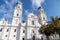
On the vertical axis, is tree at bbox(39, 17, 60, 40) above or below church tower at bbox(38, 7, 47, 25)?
below

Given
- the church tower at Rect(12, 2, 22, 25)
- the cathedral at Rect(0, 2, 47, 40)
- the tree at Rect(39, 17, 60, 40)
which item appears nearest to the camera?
the tree at Rect(39, 17, 60, 40)

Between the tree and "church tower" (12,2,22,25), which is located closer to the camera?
the tree

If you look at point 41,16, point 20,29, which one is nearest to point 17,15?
point 20,29

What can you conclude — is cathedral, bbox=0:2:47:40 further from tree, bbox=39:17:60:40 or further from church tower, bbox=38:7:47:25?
tree, bbox=39:17:60:40

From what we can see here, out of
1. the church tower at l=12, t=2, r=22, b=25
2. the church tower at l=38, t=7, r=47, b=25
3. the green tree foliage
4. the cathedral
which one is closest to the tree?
the green tree foliage

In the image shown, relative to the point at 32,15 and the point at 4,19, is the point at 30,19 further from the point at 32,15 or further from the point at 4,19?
the point at 4,19

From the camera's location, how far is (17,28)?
45.8m

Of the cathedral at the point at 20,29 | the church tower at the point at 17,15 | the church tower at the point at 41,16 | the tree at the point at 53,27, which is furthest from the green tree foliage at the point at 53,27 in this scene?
the church tower at the point at 41,16

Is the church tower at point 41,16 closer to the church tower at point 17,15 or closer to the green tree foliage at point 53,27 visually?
the church tower at point 17,15

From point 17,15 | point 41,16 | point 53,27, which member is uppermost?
point 17,15

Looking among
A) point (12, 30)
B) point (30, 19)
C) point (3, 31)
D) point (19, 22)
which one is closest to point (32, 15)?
point (30, 19)

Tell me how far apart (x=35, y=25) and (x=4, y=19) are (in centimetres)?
1320

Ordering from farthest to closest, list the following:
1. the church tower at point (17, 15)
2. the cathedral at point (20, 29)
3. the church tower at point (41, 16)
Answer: the church tower at point (41, 16)
the church tower at point (17, 15)
the cathedral at point (20, 29)

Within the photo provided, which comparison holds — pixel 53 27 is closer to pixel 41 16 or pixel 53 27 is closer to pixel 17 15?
pixel 41 16
